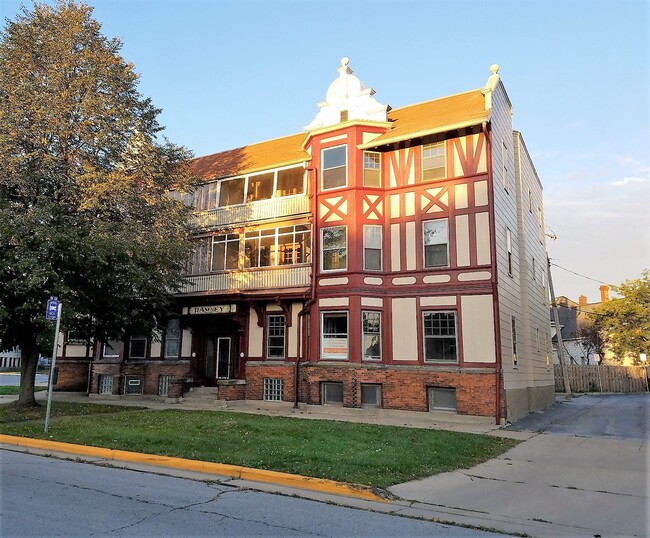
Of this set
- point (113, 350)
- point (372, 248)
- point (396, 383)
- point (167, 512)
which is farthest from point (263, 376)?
point (167, 512)

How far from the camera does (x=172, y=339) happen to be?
2369 centimetres

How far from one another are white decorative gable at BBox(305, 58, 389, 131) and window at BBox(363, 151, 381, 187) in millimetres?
1567

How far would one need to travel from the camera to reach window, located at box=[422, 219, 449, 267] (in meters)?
18.5

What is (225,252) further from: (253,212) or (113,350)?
(113,350)

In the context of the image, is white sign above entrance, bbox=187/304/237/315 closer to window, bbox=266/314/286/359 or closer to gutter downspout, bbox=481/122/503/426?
window, bbox=266/314/286/359

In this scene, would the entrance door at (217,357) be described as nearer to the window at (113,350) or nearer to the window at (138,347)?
the window at (138,347)

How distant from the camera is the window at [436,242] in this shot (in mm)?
18531

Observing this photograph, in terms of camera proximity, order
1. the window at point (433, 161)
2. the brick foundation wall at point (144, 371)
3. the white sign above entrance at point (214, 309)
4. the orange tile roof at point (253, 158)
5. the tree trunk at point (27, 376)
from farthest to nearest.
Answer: the brick foundation wall at point (144, 371)
the orange tile roof at point (253, 158)
the white sign above entrance at point (214, 309)
the window at point (433, 161)
the tree trunk at point (27, 376)

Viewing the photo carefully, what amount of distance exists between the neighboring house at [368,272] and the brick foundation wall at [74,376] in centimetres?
270

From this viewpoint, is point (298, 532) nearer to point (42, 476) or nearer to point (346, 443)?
point (42, 476)

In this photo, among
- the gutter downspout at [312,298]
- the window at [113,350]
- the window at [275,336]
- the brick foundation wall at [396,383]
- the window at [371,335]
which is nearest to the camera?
the brick foundation wall at [396,383]

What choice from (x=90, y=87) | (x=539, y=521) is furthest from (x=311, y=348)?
(x=539, y=521)

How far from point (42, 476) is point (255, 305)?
13318 mm

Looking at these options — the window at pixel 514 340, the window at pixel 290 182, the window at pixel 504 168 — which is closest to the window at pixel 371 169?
the window at pixel 290 182
